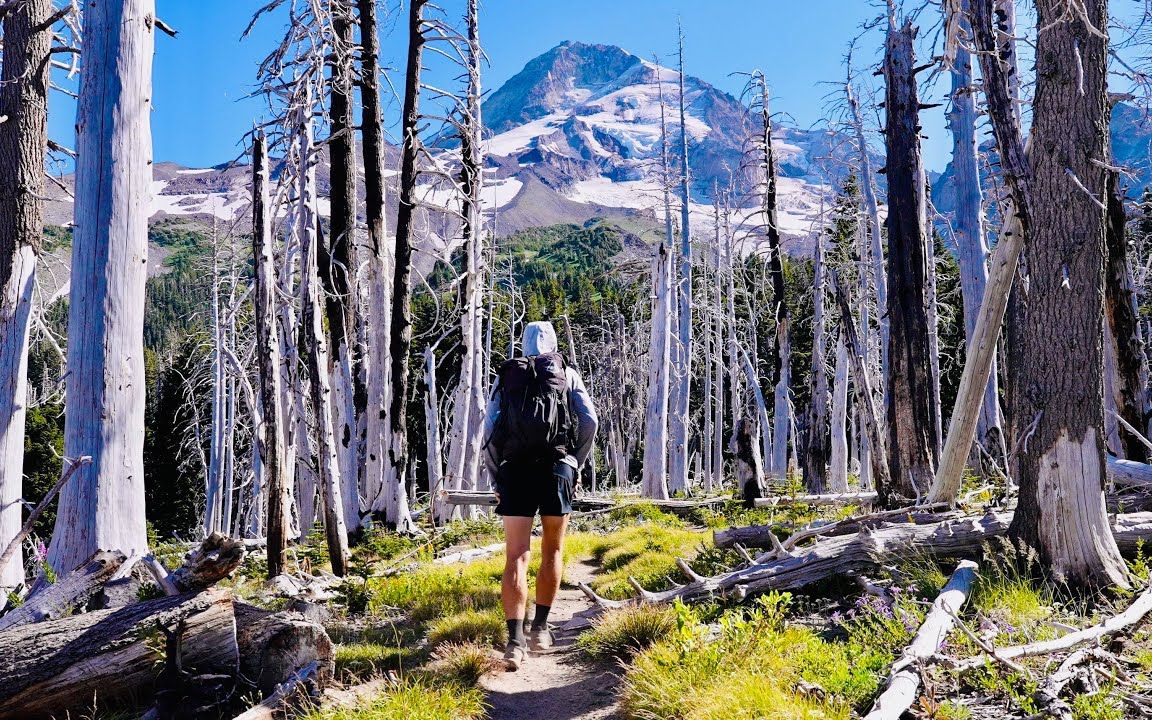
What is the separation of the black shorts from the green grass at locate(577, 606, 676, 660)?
0.79 metres

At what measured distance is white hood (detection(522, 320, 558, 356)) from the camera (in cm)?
455

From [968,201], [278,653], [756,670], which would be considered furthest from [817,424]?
[278,653]

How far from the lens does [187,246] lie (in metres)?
106

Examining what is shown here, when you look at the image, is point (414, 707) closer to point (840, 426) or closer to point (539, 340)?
point (539, 340)

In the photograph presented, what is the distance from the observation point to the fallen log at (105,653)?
350 cm

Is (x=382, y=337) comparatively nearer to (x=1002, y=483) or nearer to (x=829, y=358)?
(x=1002, y=483)

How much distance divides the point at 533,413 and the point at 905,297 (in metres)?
→ 5.16

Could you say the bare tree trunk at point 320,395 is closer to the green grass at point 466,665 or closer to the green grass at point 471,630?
the green grass at point 471,630

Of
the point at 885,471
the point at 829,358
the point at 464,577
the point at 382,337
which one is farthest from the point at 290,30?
the point at 829,358

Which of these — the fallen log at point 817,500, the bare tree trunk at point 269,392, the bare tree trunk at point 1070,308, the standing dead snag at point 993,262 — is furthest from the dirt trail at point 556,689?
the fallen log at point 817,500

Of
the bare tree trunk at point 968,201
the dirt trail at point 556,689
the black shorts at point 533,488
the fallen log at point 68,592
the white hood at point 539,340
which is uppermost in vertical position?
the bare tree trunk at point 968,201

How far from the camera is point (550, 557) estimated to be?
4461 mm

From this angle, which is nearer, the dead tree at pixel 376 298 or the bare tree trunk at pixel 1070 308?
the bare tree trunk at pixel 1070 308

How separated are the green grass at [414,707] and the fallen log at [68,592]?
1.79 m
